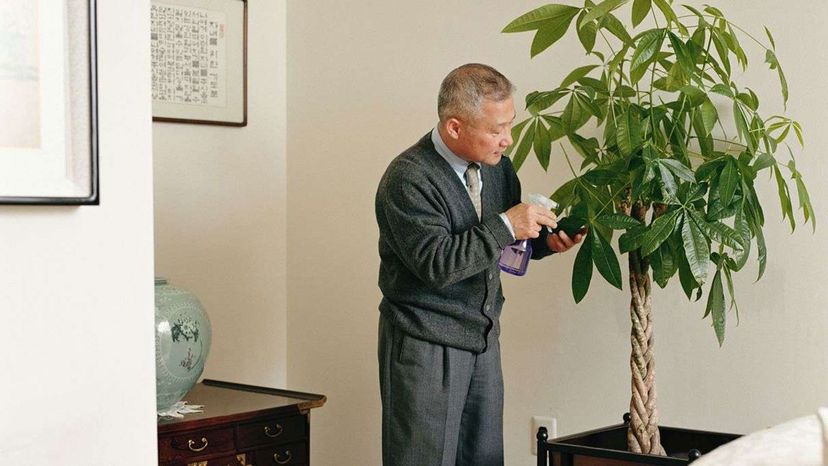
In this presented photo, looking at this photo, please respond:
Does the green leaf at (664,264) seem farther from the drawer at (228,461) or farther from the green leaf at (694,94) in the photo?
the drawer at (228,461)

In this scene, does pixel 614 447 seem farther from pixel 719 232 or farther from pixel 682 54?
pixel 682 54

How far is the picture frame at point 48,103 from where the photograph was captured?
1.85m

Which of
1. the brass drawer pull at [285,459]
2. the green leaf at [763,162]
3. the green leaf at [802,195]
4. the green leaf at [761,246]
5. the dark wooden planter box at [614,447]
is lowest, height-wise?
the brass drawer pull at [285,459]

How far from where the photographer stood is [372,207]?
366cm

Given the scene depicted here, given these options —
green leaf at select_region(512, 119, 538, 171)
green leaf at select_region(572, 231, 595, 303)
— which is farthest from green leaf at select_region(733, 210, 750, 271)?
green leaf at select_region(512, 119, 538, 171)

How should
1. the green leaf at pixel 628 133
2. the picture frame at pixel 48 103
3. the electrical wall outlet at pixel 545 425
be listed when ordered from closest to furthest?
the picture frame at pixel 48 103 → the green leaf at pixel 628 133 → the electrical wall outlet at pixel 545 425

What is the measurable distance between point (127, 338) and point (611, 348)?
1.48 meters

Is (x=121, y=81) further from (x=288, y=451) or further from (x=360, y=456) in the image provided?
(x=360, y=456)

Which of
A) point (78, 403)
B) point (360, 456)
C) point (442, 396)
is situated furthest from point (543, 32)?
point (360, 456)

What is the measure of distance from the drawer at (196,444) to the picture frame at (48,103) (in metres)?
0.99

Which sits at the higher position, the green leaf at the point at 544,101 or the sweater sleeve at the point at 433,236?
the green leaf at the point at 544,101

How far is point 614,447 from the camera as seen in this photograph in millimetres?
2740

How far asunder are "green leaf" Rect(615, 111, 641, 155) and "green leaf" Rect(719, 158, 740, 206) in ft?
0.66

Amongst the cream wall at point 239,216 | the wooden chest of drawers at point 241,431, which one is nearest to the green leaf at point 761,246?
the wooden chest of drawers at point 241,431
